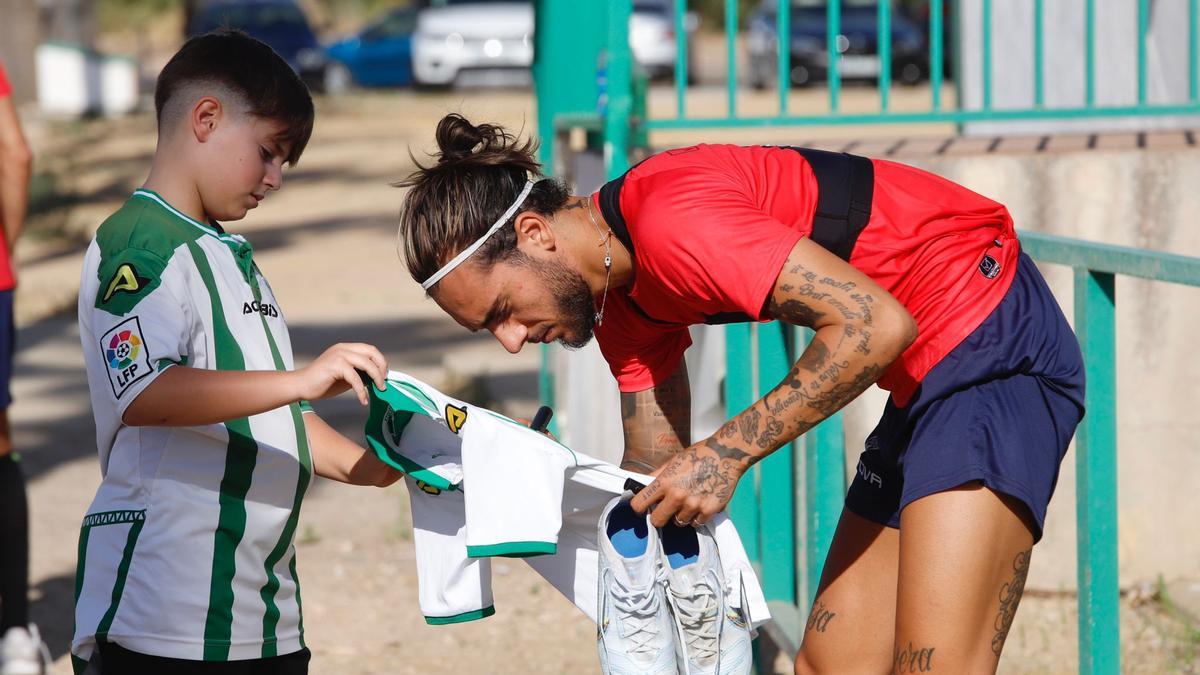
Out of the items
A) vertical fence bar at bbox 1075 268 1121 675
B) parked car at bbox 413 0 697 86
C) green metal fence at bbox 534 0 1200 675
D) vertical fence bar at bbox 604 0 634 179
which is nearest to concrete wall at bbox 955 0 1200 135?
green metal fence at bbox 534 0 1200 675

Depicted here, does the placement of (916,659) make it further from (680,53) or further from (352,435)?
(352,435)

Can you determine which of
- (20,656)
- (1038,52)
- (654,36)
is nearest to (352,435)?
(1038,52)

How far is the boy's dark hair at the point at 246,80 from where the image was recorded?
2588 millimetres

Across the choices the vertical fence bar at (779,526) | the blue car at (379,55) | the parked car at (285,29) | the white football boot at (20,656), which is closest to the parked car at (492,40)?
the blue car at (379,55)

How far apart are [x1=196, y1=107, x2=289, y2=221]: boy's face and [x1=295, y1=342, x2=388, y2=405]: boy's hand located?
38 cm

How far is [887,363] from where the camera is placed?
226 cm

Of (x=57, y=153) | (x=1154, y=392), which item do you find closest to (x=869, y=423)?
(x=1154, y=392)

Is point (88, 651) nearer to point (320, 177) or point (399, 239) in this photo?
point (399, 239)

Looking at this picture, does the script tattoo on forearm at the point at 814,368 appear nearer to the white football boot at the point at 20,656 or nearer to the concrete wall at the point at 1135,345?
the white football boot at the point at 20,656

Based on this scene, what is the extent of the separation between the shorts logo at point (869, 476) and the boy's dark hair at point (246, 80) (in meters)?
1.27

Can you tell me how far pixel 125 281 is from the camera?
7.91ft

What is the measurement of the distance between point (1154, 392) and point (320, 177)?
13.9 m

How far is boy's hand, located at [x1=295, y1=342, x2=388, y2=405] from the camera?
2348 mm

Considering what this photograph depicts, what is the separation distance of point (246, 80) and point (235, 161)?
6.0 inches
